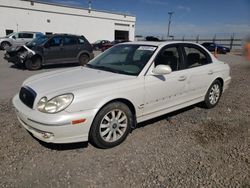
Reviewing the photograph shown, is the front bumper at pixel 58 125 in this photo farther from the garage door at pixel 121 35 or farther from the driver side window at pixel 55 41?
the garage door at pixel 121 35

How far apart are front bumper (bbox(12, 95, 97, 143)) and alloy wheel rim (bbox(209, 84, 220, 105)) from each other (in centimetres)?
305

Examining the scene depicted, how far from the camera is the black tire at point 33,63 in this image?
10202mm

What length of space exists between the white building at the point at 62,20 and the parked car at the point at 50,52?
1851cm

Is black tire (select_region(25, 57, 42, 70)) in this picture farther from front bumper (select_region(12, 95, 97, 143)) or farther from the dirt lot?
front bumper (select_region(12, 95, 97, 143))

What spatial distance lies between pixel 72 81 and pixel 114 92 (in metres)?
0.68

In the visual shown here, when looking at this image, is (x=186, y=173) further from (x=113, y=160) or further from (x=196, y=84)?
(x=196, y=84)

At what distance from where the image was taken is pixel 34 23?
28859 mm

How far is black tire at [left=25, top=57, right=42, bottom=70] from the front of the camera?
33.5 ft

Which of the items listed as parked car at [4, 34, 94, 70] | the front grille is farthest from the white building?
the front grille

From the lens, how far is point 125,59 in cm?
416

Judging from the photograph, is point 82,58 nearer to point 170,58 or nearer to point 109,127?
point 170,58

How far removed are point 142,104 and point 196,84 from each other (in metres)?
1.48

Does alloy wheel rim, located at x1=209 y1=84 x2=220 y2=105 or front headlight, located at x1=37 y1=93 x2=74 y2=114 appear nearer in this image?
front headlight, located at x1=37 y1=93 x2=74 y2=114

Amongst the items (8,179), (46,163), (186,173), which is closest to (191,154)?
(186,173)
